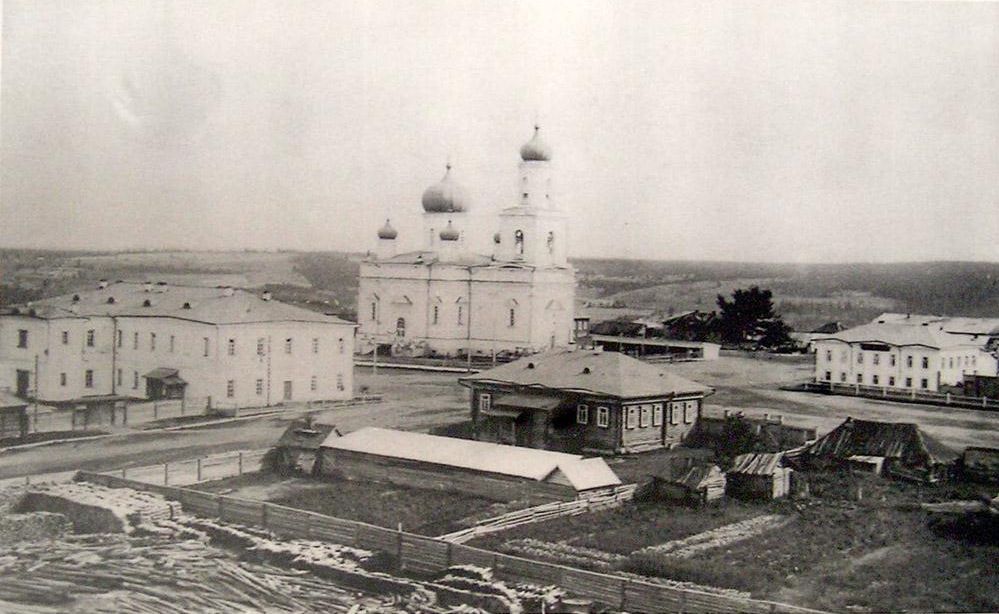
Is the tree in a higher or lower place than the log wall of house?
higher

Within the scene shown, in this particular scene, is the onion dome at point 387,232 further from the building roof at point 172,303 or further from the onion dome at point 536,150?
the onion dome at point 536,150

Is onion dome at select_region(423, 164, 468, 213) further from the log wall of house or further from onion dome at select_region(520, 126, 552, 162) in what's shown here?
the log wall of house

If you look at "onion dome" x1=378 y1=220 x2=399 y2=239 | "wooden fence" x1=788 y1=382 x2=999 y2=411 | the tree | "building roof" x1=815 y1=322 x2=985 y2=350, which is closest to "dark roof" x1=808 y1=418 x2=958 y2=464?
"wooden fence" x1=788 y1=382 x2=999 y2=411

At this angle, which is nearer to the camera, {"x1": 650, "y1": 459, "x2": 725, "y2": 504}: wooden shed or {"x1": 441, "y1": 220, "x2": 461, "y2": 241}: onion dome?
{"x1": 650, "y1": 459, "x2": 725, "y2": 504}: wooden shed

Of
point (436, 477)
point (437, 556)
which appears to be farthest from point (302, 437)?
point (437, 556)

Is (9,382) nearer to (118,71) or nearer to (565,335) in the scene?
(118,71)

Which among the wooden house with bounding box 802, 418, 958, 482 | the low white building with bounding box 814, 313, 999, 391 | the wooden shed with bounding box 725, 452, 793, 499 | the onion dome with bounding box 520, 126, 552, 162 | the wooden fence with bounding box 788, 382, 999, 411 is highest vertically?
the onion dome with bounding box 520, 126, 552, 162

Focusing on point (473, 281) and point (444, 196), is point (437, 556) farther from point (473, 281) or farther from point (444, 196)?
point (444, 196)
